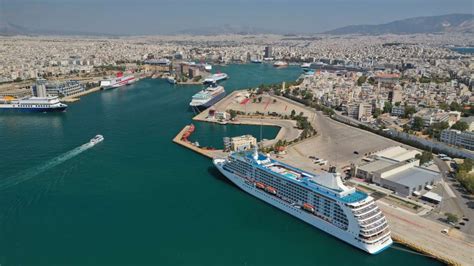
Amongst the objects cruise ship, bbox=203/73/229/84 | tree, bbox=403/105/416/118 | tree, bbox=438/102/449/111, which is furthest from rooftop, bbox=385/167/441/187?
cruise ship, bbox=203/73/229/84

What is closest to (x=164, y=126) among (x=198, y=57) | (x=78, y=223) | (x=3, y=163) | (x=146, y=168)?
(x=146, y=168)

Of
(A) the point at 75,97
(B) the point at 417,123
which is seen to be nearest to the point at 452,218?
(B) the point at 417,123

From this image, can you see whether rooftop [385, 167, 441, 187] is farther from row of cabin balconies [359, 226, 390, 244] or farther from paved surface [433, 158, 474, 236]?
row of cabin balconies [359, 226, 390, 244]

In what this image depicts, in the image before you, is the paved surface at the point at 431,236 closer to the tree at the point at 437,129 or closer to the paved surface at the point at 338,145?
the paved surface at the point at 338,145

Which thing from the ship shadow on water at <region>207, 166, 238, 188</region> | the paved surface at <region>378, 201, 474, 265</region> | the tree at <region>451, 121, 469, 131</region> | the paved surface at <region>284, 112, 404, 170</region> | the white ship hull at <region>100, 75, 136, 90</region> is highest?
the white ship hull at <region>100, 75, 136, 90</region>

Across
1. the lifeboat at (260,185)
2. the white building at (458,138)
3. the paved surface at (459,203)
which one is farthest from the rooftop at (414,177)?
the white building at (458,138)

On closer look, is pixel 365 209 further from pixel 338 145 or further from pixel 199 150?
pixel 199 150
